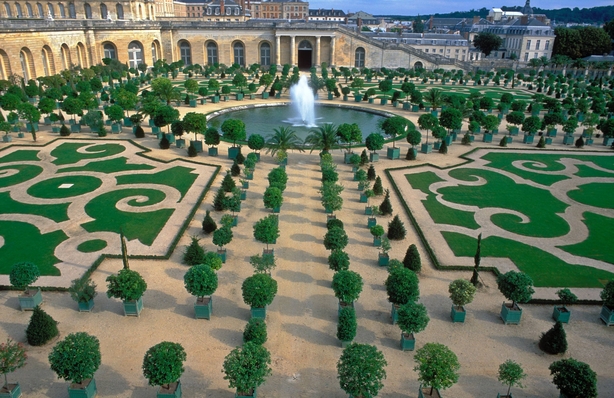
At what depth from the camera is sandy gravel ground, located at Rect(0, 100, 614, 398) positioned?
16.2 meters

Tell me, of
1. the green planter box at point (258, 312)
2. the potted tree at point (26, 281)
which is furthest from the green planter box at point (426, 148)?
the potted tree at point (26, 281)

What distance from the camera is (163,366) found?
48.1 ft

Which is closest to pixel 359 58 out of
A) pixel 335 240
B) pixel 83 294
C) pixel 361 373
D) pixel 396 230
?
pixel 396 230

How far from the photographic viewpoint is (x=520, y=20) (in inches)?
4594

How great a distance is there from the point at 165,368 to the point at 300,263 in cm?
995

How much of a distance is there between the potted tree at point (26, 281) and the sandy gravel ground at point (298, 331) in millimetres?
490

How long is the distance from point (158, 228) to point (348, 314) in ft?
43.8

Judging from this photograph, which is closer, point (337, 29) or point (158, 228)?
point (158, 228)

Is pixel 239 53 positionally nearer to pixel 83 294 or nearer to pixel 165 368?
pixel 83 294

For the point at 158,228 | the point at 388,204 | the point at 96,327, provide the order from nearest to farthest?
1. the point at 96,327
2. the point at 158,228
3. the point at 388,204

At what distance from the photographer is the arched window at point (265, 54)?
9125cm

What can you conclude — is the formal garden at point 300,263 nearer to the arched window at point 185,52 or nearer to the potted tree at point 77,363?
the potted tree at point 77,363

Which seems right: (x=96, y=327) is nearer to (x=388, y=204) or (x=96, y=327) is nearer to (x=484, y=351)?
(x=484, y=351)

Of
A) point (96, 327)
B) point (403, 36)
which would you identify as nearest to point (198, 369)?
point (96, 327)
